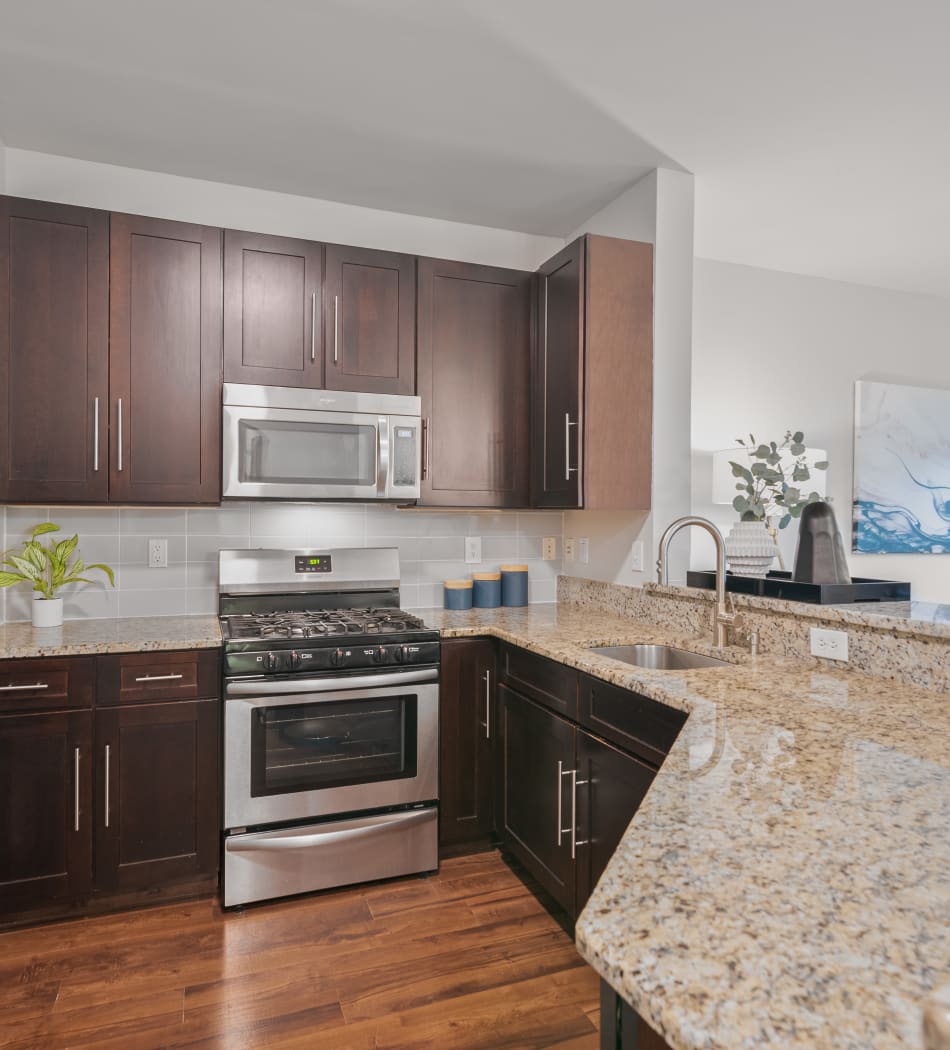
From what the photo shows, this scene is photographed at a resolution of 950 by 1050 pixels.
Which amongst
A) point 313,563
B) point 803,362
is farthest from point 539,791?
point 803,362

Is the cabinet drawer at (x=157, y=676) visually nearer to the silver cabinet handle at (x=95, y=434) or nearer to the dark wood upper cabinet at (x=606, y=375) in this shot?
the silver cabinet handle at (x=95, y=434)

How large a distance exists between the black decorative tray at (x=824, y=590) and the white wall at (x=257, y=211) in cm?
197

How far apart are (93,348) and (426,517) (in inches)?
58.0

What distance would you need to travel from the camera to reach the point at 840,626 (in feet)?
6.70

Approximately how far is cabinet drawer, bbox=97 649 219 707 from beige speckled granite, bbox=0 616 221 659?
3cm

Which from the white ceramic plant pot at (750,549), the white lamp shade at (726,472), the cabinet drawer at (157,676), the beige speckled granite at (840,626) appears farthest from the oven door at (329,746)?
the white lamp shade at (726,472)

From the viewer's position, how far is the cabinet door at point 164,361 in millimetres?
2637

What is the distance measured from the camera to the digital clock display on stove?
121 inches

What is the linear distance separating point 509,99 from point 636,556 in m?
1.70

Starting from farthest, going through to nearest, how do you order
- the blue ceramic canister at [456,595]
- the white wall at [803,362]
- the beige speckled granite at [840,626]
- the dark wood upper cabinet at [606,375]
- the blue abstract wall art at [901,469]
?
1. the blue abstract wall art at [901,469]
2. the white wall at [803,362]
3. the blue ceramic canister at [456,595]
4. the dark wood upper cabinet at [606,375]
5. the beige speckled granite at [840,626]

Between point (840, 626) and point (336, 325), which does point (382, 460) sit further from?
point (840, 626)

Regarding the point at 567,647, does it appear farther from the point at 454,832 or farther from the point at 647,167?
the point at 647,167

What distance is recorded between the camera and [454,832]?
109 inches

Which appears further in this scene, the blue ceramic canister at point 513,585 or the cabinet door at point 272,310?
the blue ceramic canister at point 513,585
